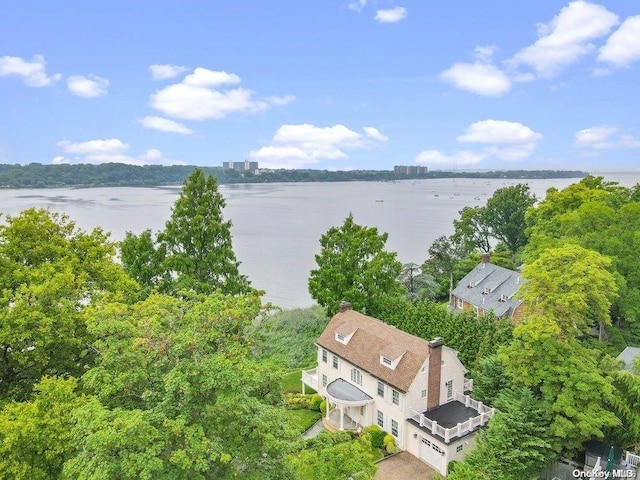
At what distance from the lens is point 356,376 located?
24172mm

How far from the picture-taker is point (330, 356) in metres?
25.8

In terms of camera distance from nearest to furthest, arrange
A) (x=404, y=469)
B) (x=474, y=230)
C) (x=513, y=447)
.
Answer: (x=513, y=447)
(x=404, y=469)
(x=474, y=230)

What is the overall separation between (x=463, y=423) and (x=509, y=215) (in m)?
43.3

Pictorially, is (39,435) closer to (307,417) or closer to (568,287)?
(307,417)

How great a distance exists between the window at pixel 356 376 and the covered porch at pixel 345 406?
271 millimetres

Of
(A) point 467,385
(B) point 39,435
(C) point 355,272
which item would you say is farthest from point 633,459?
(C) point 355,272

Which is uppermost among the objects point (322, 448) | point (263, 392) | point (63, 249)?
point (63, 249)

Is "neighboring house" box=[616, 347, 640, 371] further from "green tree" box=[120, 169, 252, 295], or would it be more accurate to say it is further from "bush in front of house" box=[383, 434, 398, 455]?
"green tree" box=[120, 169, 252, 295]

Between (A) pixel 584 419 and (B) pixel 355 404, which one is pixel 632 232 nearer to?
(A) pixel 584 419

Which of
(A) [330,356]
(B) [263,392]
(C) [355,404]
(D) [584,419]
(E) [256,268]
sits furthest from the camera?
(E) [256,268]

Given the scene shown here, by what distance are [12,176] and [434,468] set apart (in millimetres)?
99350

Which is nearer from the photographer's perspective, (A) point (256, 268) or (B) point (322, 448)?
(B) point (322, 448)

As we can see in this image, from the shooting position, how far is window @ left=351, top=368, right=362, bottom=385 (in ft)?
A: 78.5

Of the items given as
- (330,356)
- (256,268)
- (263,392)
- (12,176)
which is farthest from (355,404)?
(12,176)
